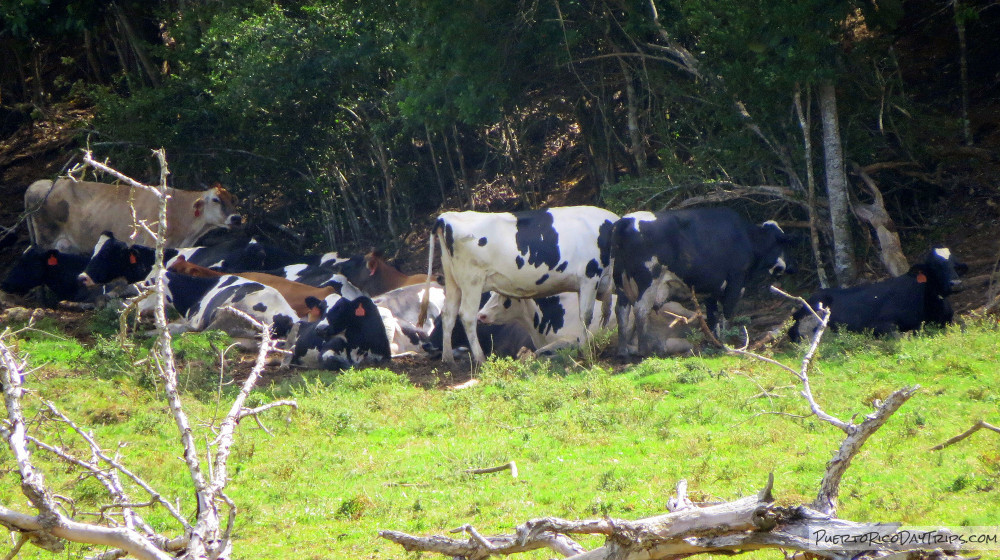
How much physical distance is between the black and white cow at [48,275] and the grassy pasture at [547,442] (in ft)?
19.5

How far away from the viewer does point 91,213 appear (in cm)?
1883

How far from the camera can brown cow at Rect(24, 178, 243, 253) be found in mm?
18672

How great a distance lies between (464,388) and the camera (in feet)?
33.6

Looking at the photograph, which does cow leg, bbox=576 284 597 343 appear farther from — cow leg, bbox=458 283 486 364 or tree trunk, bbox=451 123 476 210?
tree trunk, bbox=451 123 476 210

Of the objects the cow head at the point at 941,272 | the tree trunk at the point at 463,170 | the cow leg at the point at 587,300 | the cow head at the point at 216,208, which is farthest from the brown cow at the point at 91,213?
the cow head at the point at 941,272

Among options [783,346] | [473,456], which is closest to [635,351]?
[783,346]

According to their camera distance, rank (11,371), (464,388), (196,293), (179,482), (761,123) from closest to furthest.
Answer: (11,371), (179,482), (464,388), (761,123), (196,293)

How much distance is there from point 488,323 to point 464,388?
322cm

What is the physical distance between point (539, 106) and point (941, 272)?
29.3 ft

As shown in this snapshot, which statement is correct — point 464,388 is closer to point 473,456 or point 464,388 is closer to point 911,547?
point 473,456

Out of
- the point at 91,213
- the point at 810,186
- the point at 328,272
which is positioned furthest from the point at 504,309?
the point at 91,213

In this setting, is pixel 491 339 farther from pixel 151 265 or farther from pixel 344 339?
pixel 151 265

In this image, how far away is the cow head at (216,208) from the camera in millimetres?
18844

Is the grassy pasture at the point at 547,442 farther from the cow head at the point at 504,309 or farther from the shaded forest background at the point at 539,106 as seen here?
the shaded forest background at the point at 539,106
